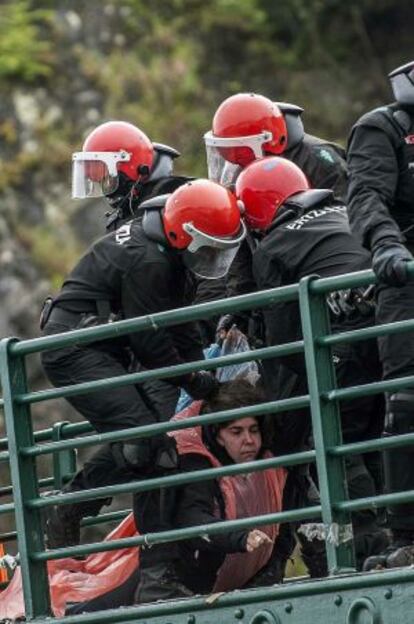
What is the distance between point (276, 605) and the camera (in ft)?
24.0

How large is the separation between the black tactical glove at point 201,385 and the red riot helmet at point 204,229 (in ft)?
1.36

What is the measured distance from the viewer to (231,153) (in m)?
9.41

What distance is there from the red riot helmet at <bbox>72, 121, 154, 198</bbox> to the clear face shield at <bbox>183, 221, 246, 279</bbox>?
1.29 m

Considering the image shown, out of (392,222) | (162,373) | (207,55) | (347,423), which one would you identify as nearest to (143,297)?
(162,373)

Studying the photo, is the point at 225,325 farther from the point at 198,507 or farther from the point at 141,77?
the point at 141,77

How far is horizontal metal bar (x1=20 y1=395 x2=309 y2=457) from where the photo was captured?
7.30 m

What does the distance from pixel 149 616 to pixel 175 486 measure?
0.62 m

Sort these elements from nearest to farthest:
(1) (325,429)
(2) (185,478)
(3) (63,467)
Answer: (1) (325,429), (2) (185,478), (3) (63,467)

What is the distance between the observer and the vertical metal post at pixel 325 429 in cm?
725

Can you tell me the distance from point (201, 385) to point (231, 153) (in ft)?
4.83

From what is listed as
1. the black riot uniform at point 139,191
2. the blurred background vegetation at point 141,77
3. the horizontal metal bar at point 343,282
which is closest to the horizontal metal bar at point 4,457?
the black riot uniform at point 139,191

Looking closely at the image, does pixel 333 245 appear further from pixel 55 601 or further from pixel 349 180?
pixel 55 601

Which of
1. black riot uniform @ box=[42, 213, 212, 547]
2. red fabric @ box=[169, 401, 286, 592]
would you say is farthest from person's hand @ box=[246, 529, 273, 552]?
black riot uniform @ box=[42, 213, 212, 547]

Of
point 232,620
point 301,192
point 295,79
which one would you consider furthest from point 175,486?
point 295,79
